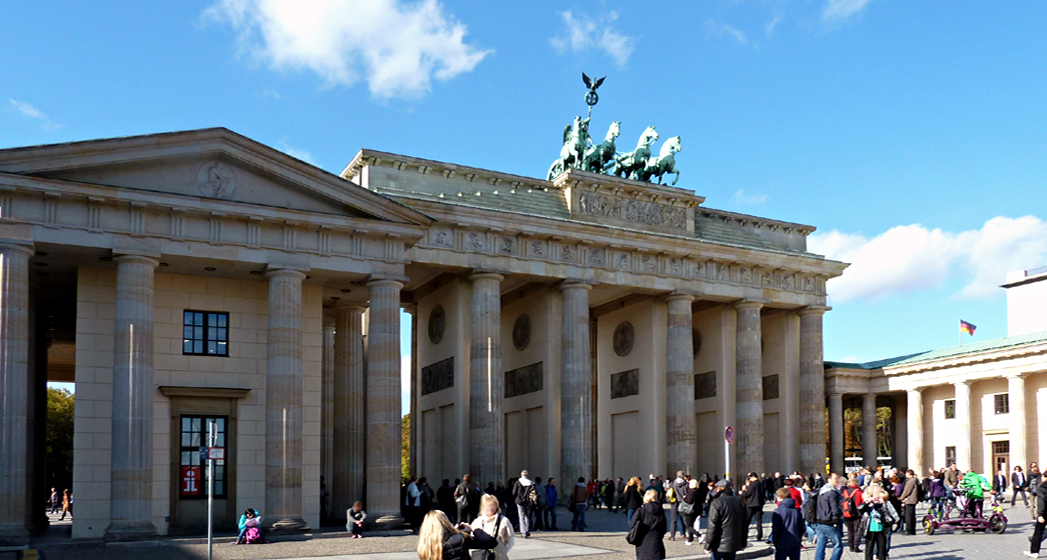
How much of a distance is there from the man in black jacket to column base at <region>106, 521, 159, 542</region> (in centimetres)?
1778

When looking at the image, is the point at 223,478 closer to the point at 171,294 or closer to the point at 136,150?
the point at 171,294

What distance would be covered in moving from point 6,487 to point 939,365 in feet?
141

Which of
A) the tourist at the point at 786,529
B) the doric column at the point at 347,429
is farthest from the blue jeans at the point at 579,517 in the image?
the tourist at the point at 786,529

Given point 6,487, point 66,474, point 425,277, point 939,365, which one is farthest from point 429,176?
point 66,474

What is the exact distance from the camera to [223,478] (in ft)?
102

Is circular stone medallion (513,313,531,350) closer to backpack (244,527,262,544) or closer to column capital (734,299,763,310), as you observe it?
column capital (734,299,763,310)

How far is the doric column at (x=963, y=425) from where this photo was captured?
1991 inches

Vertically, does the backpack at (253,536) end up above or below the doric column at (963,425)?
below

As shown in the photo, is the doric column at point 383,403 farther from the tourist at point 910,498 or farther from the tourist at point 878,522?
the tourist at point 878,522

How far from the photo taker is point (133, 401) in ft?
92.9

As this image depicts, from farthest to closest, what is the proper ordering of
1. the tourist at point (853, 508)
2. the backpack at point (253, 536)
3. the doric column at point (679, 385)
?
the doric column at point (679, 385)
the backpack at point (253, 536)
the tourist at point (853, 508)

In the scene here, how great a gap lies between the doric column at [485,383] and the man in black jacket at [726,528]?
2479 cm

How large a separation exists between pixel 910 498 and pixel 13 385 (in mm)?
22874

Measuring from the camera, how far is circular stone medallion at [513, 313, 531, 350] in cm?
4697
